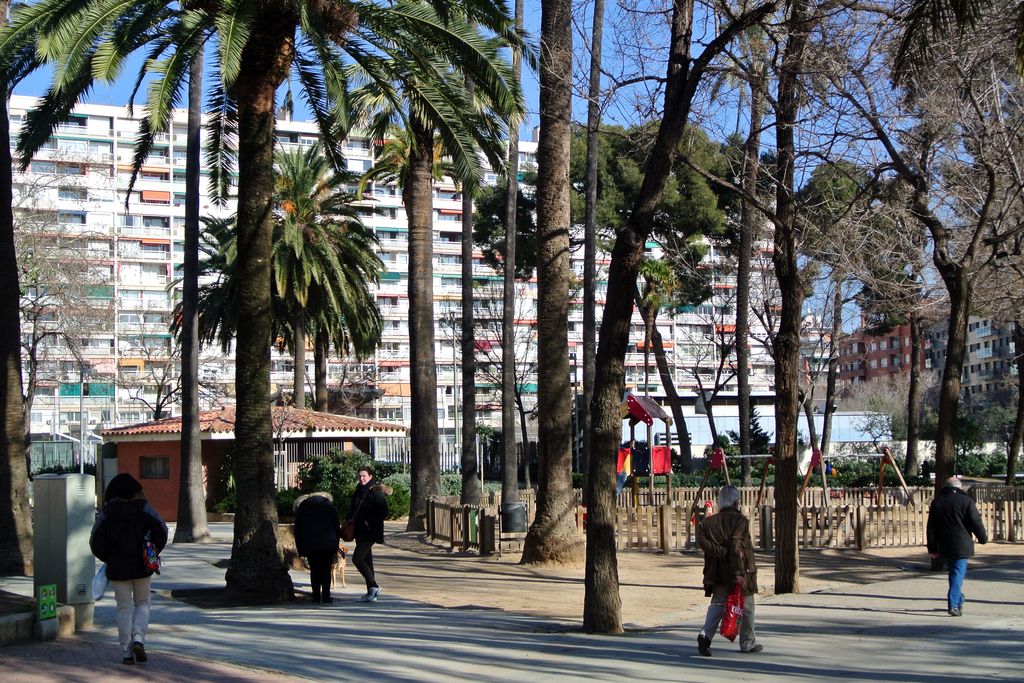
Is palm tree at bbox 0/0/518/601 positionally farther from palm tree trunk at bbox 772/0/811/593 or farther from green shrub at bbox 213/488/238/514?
green shrub at bbox 213/488/238/514

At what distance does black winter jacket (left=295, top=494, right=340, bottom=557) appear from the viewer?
511 inches

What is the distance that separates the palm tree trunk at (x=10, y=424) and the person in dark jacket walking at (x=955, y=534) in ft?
37.5

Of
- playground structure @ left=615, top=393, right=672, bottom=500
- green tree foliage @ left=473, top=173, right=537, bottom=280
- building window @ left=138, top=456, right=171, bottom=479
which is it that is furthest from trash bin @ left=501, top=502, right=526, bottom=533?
green tree foliage @ left=473, top=173, right=537, bottom=280

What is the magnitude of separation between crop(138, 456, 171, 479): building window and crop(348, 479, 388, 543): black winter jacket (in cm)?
2167

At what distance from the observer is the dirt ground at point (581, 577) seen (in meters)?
14.0

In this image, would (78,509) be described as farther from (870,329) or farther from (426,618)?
(870,329)

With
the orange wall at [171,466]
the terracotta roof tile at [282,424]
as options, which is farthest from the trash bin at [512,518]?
the orange wall at [171,466]

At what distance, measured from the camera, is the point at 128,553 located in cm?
874

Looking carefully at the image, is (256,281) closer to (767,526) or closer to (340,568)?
(340,568)

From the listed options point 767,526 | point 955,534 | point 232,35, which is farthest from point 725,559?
point 767,526

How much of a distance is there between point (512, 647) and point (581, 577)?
6834 mm

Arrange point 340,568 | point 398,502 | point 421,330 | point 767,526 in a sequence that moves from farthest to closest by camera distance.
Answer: point 398,502
point 421,330
point 767,526
point 340,568

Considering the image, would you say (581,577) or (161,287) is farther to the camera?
(161,287)

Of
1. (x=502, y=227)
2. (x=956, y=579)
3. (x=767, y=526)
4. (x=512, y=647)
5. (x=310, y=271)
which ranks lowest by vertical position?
(x=512, y=647)
